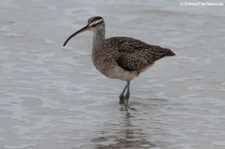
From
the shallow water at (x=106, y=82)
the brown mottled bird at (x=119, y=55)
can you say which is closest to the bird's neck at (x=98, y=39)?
the brown mottled bird at (x=119, y=55)

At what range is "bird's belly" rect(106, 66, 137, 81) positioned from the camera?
11.8 meters

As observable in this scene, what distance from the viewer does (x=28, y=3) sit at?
57.0ft

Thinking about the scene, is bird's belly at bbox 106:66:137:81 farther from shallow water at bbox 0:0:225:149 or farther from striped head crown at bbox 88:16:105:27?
striped head crown at bbox 88:16:105:27

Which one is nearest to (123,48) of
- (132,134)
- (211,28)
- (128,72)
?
(128,72)

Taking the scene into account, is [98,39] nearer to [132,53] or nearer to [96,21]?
[96,21]

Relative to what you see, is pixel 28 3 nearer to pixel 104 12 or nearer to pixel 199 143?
pixel 104 12

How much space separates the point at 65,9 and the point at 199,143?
7902 millimetres

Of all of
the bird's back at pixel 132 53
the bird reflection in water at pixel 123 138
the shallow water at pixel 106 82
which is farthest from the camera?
the bird's back at pixel 132 53

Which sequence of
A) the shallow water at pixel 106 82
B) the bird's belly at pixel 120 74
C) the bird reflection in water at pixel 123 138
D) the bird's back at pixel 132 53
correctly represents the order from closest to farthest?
the bird reflection in water at pixel 123 138 → the shallow water at pixel 106 82 → the bird's belly at pixel 120 74 → the bird's back at pixel 132 53

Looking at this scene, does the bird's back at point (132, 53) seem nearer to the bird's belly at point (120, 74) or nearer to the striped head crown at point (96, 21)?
the bird's belly at point (120, 74)

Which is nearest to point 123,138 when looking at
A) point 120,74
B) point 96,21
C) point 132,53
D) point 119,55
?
point 120,74

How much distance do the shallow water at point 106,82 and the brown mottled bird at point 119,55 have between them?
340 mm

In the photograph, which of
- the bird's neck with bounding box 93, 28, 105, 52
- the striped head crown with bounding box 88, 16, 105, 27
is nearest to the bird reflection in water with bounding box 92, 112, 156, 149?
the bird's neck with bounding box 93, 28, 105, 52

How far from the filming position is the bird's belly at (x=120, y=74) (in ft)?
38.7
